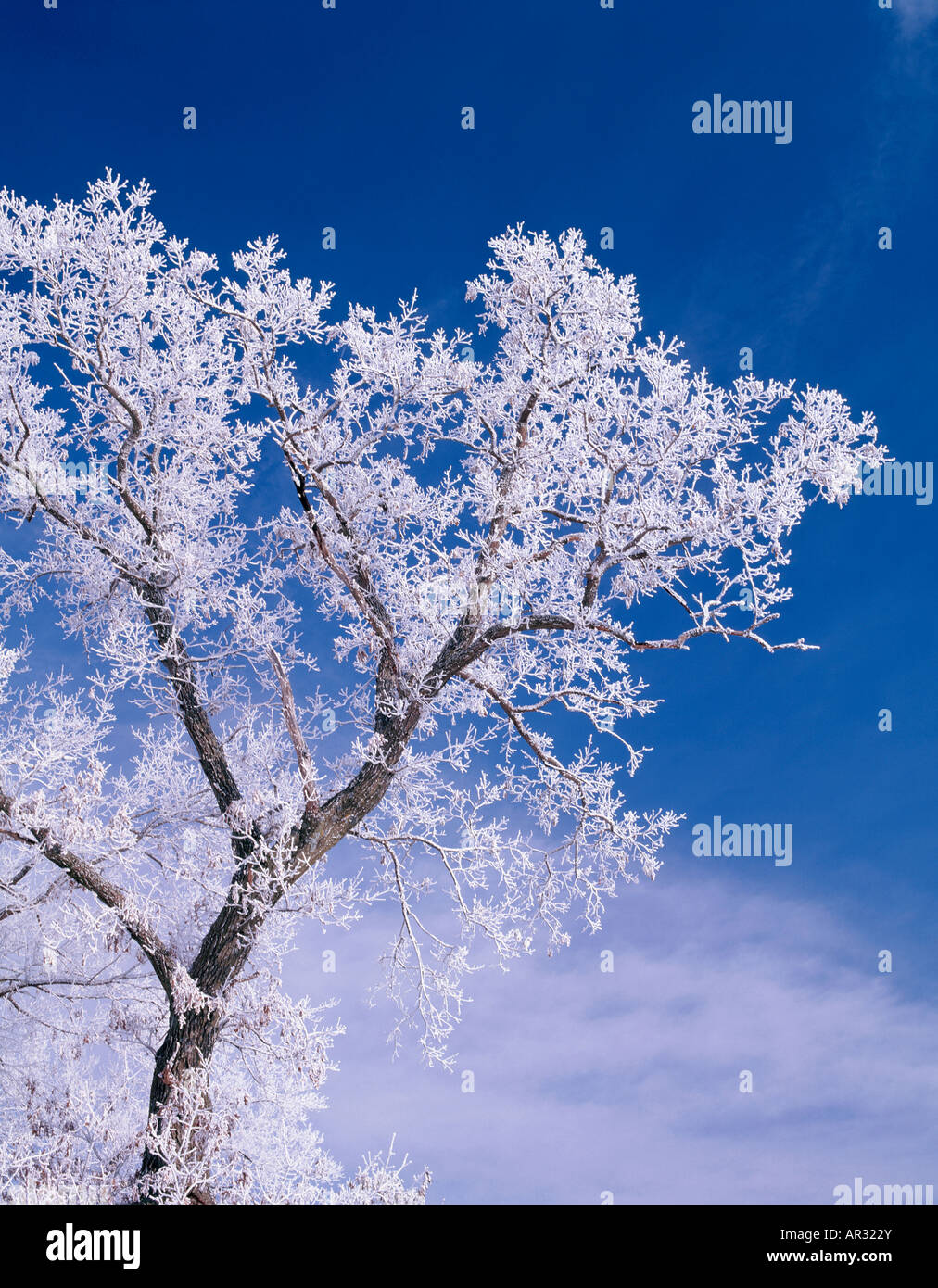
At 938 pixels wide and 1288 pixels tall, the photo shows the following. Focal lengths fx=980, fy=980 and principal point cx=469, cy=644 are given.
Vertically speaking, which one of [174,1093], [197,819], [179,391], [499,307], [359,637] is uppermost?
[499,307]

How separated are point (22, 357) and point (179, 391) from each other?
5.63ft

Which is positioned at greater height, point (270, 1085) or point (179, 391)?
point (179, 391)

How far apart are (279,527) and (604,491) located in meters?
3.71

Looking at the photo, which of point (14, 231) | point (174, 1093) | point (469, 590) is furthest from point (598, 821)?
point (14, 231)

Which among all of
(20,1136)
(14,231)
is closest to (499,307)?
(14,231)

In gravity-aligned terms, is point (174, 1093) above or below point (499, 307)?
below

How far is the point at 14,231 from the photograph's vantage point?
1011 cm

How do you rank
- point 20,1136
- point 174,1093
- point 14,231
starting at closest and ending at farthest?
point 174,1093
point 14,231
point 20,1136

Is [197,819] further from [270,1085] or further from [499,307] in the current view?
[499,307]

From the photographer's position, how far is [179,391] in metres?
10.8

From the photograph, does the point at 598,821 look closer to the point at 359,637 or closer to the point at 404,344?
the point at 359,637

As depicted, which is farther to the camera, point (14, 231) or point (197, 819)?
point (197, 819)
